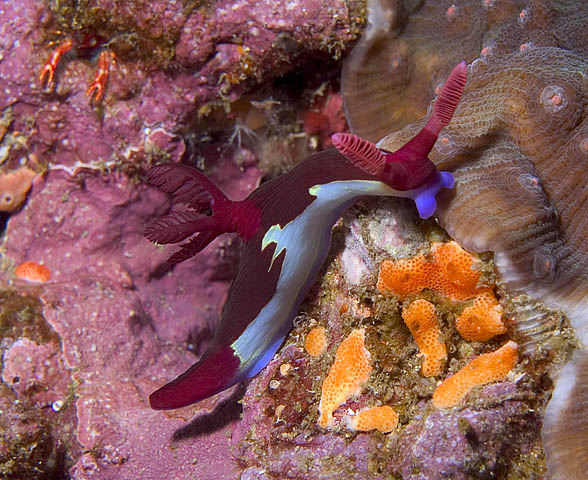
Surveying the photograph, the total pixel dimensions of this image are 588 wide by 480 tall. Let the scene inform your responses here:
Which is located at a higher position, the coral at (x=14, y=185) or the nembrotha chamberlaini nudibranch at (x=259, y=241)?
the nembrotha chamberlaini nudibranch at (x=259, y=241)

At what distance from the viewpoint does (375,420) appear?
212 centimetres

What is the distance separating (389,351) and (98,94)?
2.49 meters

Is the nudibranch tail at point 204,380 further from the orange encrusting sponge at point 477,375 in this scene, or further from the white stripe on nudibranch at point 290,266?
the orange encrusting sponge at point 477,375

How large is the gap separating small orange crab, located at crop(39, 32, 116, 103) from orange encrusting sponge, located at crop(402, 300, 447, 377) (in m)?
2.47

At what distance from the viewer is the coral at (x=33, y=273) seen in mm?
3373

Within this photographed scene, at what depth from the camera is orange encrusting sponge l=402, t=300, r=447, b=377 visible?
2.17 m

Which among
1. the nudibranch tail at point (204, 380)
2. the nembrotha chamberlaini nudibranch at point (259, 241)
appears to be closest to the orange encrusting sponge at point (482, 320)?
the nembrotha chamberlaini nudibranch at point (259, 241)

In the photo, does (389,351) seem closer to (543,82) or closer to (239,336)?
(239,336)

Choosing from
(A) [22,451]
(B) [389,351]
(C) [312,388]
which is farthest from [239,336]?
(A) [22,451]

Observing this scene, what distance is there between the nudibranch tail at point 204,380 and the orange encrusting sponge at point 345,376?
1.72ft

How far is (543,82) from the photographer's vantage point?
229 cm

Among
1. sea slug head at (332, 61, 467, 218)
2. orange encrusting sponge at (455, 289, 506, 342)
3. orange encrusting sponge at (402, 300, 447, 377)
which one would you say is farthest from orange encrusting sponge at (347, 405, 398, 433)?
sea slug head at (332, 61, 467, 218)

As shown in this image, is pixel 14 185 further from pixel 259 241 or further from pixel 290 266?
pixel 290 266

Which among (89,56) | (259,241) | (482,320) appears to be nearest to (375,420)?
(482,320)
